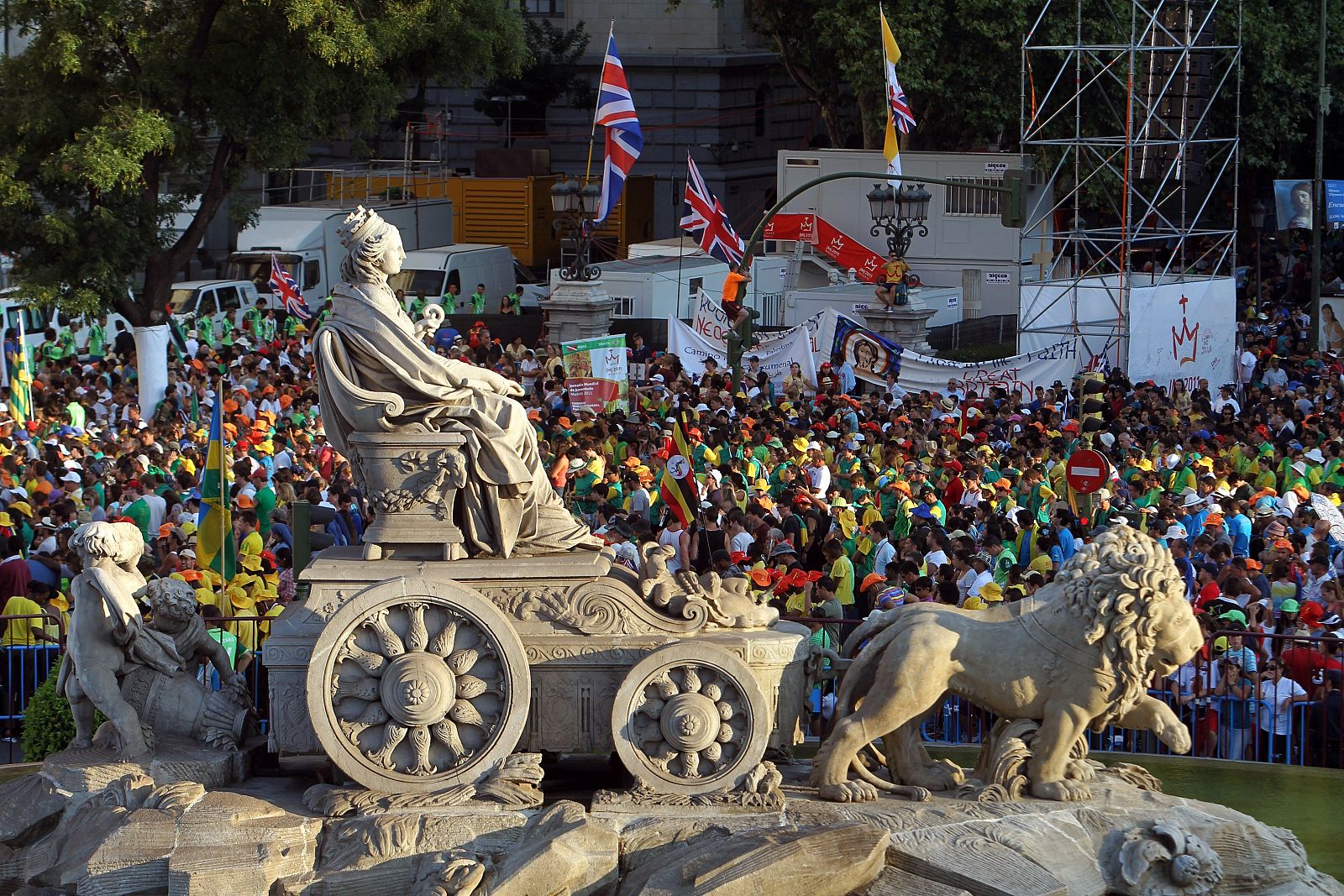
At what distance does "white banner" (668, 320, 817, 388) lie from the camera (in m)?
26.1

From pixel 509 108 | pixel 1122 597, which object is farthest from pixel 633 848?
pixel 509 108

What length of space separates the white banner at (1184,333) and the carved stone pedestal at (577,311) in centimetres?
816

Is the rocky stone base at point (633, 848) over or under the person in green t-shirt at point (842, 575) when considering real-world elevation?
under

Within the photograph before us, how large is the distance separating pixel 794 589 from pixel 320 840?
5.96 meters

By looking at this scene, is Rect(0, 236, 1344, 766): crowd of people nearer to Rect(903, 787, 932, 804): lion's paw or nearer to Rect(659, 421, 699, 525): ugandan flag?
Rect(659, 421, 699, 525): ugandan flag

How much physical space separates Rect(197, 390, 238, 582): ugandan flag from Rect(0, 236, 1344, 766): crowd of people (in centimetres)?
17

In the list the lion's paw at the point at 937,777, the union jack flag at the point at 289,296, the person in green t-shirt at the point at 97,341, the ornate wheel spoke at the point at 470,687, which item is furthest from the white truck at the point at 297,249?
the lion's paw at the point at 937,777

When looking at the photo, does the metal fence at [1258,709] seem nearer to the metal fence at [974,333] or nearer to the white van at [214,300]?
the metal fence at [974,333]

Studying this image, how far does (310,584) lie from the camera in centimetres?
1105

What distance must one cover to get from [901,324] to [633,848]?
21.3m

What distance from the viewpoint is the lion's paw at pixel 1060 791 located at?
35.7 ft

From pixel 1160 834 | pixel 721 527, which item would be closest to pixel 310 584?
pixel 1160 834

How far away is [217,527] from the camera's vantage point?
15758 mm


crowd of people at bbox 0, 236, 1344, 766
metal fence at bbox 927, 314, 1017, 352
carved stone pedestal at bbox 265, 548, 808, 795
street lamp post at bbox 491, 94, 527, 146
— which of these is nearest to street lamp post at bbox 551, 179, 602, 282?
crowd of people at bbox 0, 236, 1344, 766
